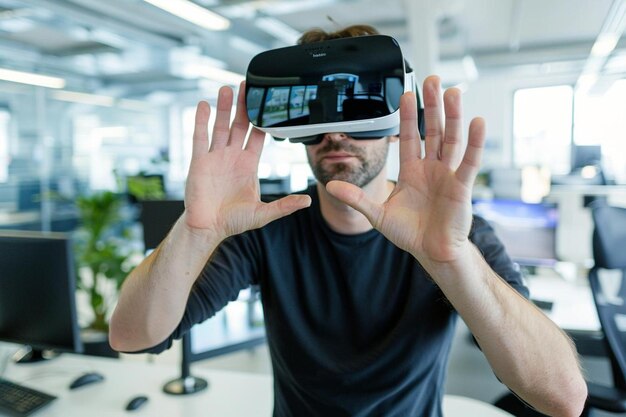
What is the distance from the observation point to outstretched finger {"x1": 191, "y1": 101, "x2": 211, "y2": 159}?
0.93m

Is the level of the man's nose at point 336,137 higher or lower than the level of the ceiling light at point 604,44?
lower

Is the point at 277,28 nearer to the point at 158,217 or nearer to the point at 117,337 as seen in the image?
the point at 158,217

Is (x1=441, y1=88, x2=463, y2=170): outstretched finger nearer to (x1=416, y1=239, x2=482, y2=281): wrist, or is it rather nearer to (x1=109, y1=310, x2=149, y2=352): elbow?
(x1=416, y1=239, x2=482, y2=281): wrist

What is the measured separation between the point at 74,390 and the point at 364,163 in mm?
1194

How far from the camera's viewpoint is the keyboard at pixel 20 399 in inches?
52.9

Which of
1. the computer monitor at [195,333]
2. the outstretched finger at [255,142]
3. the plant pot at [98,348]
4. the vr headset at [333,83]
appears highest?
the vr headset at [333,83]

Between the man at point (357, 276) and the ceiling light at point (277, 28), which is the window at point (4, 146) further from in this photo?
the man at point (357, 276)

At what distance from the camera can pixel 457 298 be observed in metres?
Answer: 0.84

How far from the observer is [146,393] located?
150 centimetres

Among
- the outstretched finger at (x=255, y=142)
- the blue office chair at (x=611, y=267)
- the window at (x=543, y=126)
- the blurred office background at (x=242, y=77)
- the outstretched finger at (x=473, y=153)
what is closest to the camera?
the outstretched finger at (x=473, y=153)

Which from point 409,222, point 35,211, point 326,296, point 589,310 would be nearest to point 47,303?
point 326,296

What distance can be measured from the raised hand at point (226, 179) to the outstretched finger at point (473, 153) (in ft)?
1.02

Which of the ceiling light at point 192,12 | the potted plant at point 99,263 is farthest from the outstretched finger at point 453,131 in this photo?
the ceiling light at point 192,12

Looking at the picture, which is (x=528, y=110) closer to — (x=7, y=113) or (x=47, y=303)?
(x=7, y=113)
